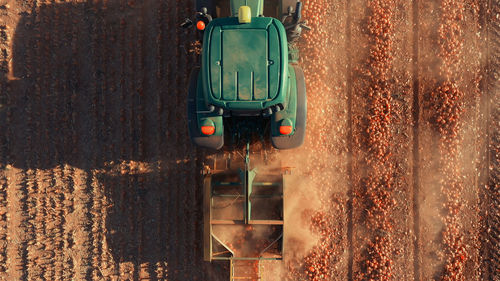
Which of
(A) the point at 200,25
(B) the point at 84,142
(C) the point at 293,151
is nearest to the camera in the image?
(A) the point at 200,25

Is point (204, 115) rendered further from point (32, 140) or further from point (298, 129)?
point (32, 140)

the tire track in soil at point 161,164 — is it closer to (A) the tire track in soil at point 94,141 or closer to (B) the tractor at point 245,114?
(B) the tractor at point 245,114

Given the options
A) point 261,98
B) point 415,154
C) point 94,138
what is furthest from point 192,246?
point 415,154

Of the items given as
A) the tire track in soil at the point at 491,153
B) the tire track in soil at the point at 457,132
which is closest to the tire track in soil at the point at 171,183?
the tire track in soil at the point at 457,132

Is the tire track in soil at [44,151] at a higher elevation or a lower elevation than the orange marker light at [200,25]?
lower

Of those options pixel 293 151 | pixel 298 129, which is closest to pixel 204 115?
pixel 298 129

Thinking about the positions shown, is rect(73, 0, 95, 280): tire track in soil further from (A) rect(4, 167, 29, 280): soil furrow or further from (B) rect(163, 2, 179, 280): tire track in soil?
(B) rect(163, 2, 179, 280): tire track in soil
